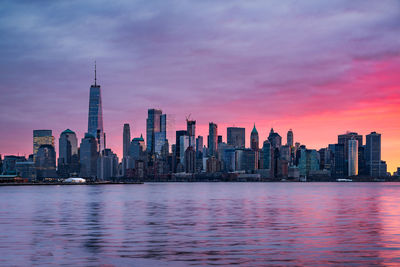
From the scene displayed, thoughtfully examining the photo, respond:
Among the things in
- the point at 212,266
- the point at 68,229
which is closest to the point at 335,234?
the point at 212,266

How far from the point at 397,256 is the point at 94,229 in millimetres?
33118

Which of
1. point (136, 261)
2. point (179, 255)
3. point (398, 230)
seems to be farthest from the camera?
point (398, 230)

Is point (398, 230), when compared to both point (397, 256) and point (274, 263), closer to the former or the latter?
point (397, 256)

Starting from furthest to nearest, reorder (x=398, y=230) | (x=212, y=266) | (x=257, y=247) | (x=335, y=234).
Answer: (x=398, y=230) < (x=335, y=234) < (x=257, y=247) < (x=212, y=266)

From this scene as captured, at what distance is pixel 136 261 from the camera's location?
119 feet

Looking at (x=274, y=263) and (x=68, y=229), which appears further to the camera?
(x=68, y=229)

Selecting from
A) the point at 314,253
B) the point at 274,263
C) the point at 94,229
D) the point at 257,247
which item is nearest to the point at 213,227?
the point at 94,229

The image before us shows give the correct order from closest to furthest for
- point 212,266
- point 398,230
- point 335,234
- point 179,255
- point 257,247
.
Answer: point 212,266 < point 179,255 < point 257,247 < point 335,234 < point 398,230

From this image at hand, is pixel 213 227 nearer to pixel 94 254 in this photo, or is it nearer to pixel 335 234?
pixel 335 234

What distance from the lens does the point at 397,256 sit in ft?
126

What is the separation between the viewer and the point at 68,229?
60.2 m

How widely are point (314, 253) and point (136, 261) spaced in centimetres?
1284

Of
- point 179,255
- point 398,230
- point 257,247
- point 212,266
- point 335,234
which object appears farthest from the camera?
point 398,230

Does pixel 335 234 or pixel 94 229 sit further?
pixel 94 229
